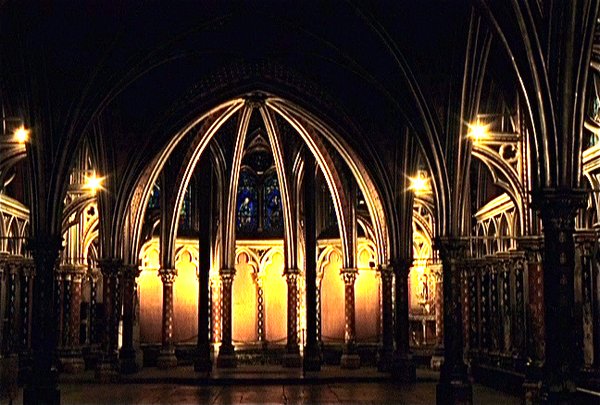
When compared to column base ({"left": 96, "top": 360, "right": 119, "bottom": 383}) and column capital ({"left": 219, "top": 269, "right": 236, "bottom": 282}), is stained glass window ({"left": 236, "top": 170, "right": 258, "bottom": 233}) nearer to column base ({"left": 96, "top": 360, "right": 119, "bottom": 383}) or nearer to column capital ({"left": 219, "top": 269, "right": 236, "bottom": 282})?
column capital ({"left": 219, "top": 269, "right": 236, "bottom": 282})

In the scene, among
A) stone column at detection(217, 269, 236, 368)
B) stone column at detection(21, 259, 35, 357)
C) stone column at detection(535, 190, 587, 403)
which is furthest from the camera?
stone column at detection(217, 269, 236, 368)

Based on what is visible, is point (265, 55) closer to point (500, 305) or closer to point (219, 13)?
point (219, 13)

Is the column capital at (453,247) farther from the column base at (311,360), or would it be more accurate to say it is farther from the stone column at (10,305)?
the stone column at (10,305)

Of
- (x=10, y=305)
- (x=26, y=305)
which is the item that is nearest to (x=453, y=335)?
(x=10, y=305)

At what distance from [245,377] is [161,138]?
9269 mm

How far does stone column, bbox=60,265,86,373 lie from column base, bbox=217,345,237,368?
18.5ft

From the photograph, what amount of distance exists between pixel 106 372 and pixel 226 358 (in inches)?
267

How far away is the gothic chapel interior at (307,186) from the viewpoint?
17.0m

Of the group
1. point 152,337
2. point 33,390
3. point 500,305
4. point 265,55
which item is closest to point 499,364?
point 500,305

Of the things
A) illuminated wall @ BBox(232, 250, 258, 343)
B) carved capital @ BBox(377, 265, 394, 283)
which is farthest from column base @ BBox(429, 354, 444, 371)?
illuminated wall @ BBox(232, 250, 258, 343)

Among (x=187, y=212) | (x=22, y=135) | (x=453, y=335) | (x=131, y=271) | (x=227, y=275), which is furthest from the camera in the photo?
(x=187, y=212)

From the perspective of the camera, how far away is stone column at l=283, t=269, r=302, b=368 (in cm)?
3706

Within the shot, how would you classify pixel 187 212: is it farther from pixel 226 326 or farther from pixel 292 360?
pixel 292 360

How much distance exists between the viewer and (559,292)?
48.3 feet
